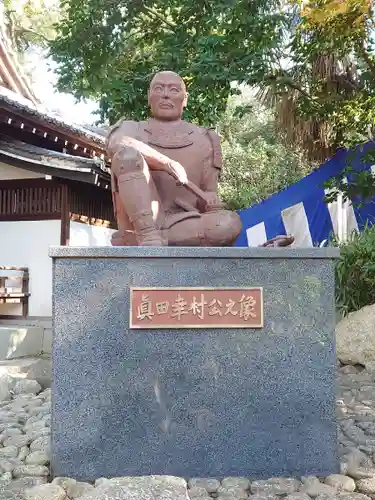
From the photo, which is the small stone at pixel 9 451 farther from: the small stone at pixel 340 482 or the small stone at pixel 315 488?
the small stone at pixel 340 482

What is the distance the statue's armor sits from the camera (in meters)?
3.18

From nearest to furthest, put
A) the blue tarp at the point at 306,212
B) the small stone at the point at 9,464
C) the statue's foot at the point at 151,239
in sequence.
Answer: the small stone at the point at 9,464
the statue's foot at the point at 151,239
the blue tarp at the point at 306,212

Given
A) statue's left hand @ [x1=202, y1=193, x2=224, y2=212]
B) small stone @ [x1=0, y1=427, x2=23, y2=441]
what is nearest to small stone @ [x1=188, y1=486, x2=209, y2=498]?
small stone @ [x1=0, y1=427, x2=23, y2=441]

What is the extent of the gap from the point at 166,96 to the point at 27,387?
2.88 m

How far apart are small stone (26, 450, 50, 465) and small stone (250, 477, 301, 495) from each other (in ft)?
3.48

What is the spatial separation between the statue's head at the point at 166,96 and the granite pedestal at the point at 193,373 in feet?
3.47

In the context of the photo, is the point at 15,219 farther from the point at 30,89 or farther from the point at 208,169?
the point at 208,169

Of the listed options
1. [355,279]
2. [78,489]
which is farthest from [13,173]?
[78,489]

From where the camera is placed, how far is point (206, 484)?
2.50 meters

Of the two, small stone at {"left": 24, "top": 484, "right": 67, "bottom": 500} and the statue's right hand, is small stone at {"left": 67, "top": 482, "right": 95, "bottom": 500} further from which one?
the statue's right hand

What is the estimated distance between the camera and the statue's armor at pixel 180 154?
3.18 meters

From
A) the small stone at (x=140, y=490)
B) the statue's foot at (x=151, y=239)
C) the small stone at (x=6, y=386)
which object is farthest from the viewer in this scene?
the small stone at (x=6, y=386)

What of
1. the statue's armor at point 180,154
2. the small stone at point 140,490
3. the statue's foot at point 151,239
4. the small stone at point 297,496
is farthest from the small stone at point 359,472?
the statue's armor at point 180,154

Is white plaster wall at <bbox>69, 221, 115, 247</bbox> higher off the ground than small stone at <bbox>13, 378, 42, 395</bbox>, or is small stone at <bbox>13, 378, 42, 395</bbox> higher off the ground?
white plaster wall at <bbox>69, 221, 115, 247</bbox>
